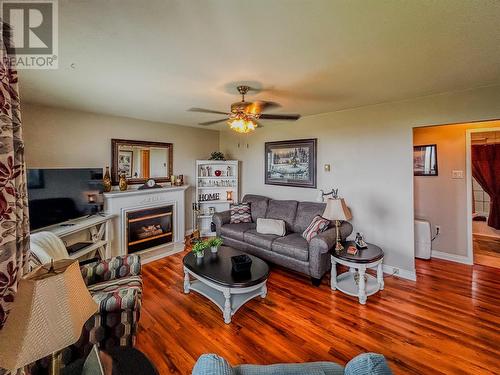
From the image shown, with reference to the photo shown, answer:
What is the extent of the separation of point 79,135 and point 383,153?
461cm

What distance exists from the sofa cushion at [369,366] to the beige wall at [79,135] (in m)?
4.13

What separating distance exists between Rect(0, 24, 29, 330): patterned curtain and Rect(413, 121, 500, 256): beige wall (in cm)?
476

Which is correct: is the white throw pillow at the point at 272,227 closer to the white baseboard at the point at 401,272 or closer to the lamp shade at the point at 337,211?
the lamp shade at the point at 337,211

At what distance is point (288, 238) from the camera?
11.3 feet

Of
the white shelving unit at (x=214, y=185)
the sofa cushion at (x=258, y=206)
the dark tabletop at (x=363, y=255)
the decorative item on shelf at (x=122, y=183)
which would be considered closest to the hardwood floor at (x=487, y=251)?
the dark tabletop at (x=363, y=255)

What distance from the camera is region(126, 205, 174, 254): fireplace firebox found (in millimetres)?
3875

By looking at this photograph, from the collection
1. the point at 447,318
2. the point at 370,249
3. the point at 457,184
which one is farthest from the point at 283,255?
the point at 457,184

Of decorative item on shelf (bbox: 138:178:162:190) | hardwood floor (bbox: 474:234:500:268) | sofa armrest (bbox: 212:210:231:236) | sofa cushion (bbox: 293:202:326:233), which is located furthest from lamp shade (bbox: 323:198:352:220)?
decorative item on shelf (bbox: 138:178:162:190)

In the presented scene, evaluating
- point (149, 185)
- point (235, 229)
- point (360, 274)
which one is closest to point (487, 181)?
point (360, 274)

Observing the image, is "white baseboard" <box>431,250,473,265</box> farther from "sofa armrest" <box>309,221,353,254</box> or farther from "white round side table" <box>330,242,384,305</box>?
"sofa armrest" <box>309,221,353,254</box>

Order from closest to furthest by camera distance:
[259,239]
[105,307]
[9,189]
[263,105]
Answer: [9,189]
[105,307]
[263,105]
[259,239]

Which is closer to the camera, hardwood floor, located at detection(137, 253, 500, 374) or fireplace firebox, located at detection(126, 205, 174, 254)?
hardwood floor, located at detection(137, 253, 500, 374)

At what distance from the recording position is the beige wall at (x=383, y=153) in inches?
111
